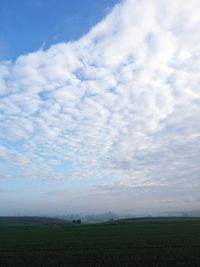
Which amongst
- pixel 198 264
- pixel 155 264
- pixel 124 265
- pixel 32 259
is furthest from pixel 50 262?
pixel 198 264

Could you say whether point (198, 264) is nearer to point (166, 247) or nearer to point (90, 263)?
point (90, 263)

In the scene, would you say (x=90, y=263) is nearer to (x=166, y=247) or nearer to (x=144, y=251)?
(x=144, y=251)

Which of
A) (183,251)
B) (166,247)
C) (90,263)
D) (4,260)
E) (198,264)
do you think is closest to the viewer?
(198,264)

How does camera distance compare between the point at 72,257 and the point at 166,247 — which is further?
the point at 166,247

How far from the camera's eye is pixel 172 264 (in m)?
24.4

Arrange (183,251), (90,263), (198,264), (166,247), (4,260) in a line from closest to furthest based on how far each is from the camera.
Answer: (198,264) < (90,263) < (4,260) < (183,251) < (166,247)

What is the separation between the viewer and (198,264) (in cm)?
2405

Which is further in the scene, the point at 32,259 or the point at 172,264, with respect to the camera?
the point at 32,259

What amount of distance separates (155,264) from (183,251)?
701 cm

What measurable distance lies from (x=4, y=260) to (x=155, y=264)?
1122 centimetres

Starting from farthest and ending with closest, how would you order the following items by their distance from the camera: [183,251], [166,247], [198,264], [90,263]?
1. [166,247]
2. [183,251]
3. [90,263]
4. [198,264]

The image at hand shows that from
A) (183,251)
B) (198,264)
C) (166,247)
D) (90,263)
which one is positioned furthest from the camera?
(166,247)

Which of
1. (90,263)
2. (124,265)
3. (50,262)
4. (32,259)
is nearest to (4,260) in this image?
(32,259)

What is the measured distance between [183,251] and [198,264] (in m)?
6.75
